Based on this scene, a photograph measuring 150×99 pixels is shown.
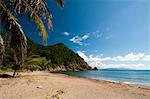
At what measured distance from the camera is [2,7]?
5977mm

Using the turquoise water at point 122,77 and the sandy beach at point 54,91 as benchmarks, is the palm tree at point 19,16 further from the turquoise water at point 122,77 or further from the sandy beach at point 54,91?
the turquoise water at point 122,77

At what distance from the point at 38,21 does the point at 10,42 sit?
0.91m

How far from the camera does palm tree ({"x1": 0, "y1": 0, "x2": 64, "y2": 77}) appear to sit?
19.6ft

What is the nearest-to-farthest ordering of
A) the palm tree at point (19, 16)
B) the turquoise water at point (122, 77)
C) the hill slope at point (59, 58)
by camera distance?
1. the palm tree at point (19, 16)
2. the turquoise water at point (122, 77)
3. the hill slope at point (59, 58)

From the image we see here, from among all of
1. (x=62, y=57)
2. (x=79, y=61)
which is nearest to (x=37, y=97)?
(x=62, y=57)

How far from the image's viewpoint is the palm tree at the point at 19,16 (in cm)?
597

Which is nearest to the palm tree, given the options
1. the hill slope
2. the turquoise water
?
the turquoise water

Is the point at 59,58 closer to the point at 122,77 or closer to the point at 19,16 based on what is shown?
the point at 122,77

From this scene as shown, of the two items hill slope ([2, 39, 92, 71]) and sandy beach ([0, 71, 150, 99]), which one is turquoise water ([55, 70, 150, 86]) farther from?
hill slope ([2, 39, 92, 71])

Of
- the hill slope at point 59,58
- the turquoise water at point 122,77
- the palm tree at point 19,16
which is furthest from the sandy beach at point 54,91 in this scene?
the hill slope at point 59,58

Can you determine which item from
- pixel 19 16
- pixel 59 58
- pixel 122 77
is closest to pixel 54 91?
pixel 19 16

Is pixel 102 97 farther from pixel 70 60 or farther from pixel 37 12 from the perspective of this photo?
pixel 70 60

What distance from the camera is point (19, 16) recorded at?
6.55 meters

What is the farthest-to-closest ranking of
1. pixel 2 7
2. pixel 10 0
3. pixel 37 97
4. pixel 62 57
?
Answer: pixel 62 57 → pixel 37 97 → pixel 10 0 → pixel 2 7
